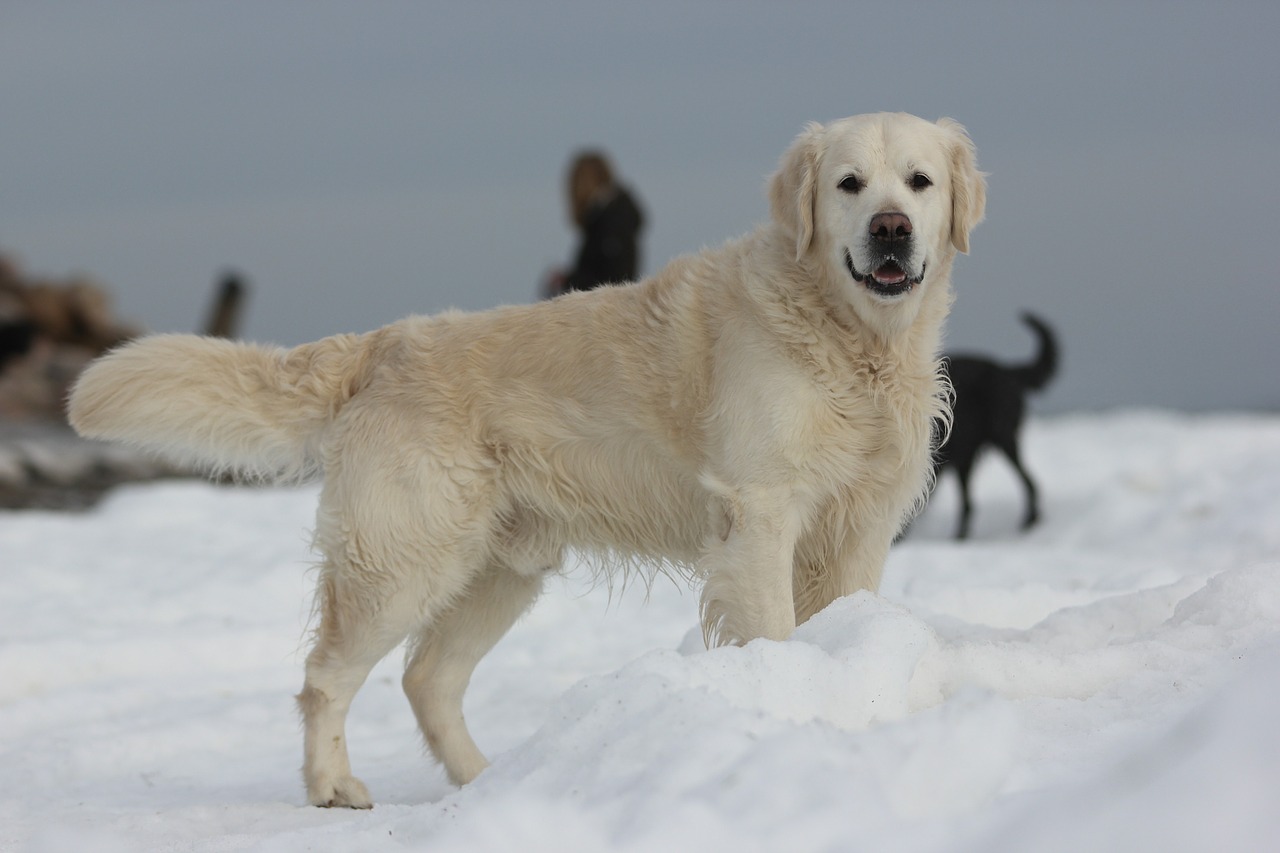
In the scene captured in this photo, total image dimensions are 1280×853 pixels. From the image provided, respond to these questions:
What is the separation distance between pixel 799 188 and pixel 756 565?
1144 mm

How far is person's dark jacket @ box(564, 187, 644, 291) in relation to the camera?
9172mm

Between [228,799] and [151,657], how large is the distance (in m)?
1.79

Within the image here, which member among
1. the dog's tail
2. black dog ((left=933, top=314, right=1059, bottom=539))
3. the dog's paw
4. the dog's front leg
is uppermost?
the dog's tail

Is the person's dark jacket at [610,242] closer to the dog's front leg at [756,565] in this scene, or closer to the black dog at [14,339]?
the dog's front leg at [756,565]

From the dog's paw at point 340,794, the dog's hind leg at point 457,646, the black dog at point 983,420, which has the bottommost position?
the black dog at point 983,420

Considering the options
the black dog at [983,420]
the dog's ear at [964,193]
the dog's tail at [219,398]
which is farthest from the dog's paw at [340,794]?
the black dog at [983,420]

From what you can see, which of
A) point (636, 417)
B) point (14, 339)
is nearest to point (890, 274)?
point (636, 417)

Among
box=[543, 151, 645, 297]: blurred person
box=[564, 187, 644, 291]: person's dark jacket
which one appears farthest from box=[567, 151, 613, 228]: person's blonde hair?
box=[564, 187, 644, 291]: person's dark jacket

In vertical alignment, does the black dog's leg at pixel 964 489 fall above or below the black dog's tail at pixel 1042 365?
below

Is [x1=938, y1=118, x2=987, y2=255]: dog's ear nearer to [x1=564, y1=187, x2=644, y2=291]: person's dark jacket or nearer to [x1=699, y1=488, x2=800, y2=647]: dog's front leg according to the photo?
[x1=699, y1=488, x2=800, y2=647]: dog's front leg

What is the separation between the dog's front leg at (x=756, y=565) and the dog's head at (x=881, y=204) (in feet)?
2.15

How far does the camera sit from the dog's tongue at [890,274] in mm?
3459

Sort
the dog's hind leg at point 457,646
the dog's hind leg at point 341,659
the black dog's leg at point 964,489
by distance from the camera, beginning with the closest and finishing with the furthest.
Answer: the dog's hind leg at point 341,659 < the dog's hind leg at point 457,646 < the black dog's leg at point 964,489

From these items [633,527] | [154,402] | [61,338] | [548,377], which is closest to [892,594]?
[633,527]
